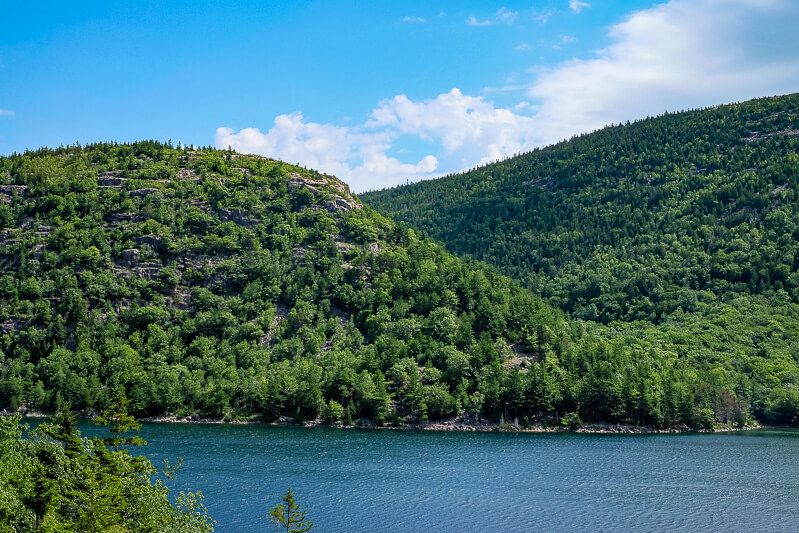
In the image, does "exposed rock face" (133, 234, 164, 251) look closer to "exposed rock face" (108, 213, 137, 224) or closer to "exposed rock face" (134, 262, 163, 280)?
"exposed rock face" (134, 262, 163, 280)

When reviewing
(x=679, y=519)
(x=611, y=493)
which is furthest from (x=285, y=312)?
(x=679, y=519)

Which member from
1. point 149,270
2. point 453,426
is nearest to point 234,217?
point 149,270

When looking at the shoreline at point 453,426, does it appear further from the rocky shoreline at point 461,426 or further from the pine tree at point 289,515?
the pine tree at point 289,515

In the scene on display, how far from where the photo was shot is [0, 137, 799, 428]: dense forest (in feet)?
473

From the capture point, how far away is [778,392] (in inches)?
6211

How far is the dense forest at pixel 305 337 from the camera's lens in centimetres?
14412

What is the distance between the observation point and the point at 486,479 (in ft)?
301

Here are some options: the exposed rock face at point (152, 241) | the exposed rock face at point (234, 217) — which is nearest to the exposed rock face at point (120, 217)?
the exposed rock face at point (152, 241)

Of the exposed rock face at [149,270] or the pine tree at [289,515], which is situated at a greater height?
the exposed rock face at [149,270]

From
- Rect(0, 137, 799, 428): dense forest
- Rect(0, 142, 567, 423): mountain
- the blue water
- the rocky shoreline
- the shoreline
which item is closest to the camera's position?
the blue water

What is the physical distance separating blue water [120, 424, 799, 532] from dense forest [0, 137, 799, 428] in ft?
40.5

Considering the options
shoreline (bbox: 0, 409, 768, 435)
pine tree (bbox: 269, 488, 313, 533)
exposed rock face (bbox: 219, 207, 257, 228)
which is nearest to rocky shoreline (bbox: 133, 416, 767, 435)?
shoreline (bbox: 0, 409, 768, 435)

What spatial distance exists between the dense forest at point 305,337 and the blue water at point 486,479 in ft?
40.5

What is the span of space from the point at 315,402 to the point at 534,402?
40.2 m
